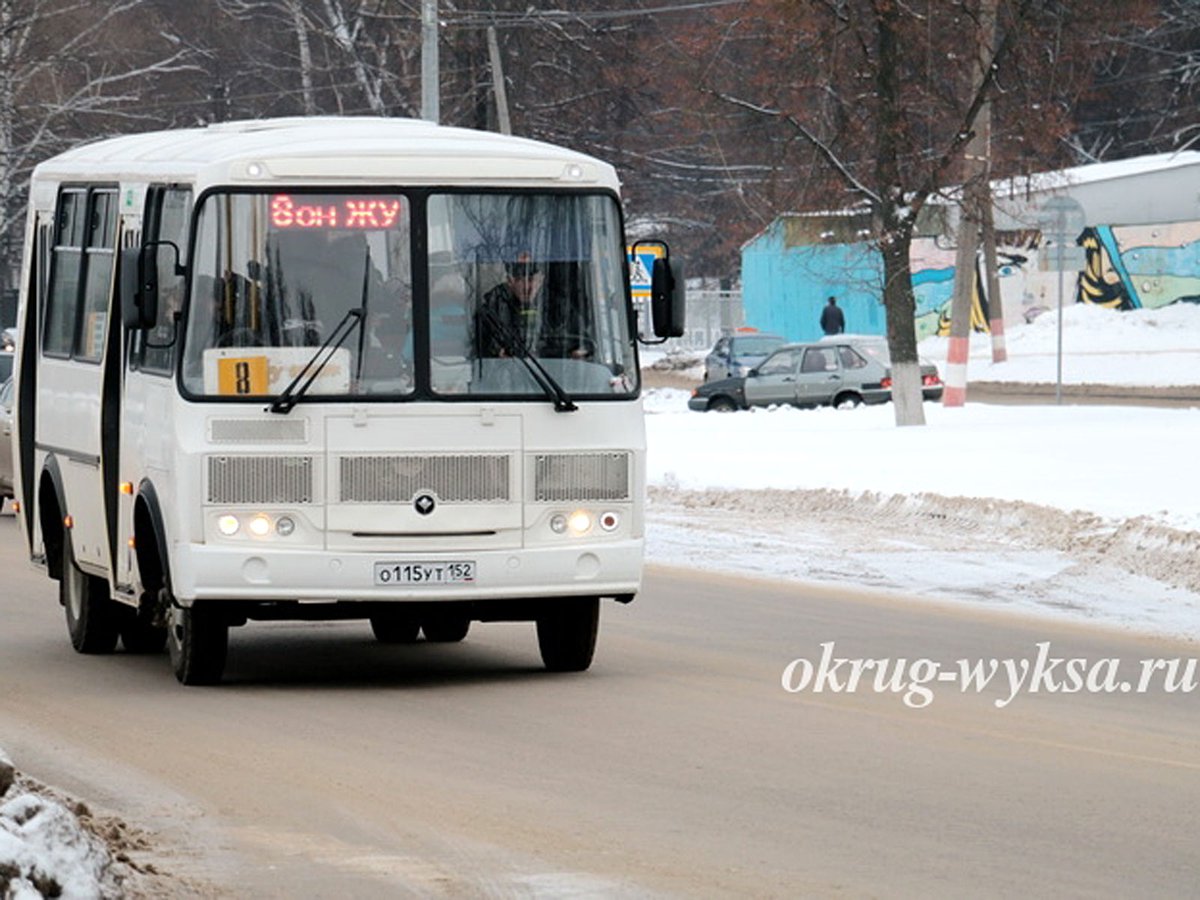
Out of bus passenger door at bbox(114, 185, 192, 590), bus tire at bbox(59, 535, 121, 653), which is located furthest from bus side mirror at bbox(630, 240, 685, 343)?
bus tire at bbox(59, 535, 121, 653)

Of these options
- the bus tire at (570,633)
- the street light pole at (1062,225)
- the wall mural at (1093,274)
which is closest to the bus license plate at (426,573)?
the bus tire at (570,633)

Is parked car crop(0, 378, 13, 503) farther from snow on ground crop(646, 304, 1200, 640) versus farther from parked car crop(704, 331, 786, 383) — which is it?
parked car crop(704, 331, 786, 383)

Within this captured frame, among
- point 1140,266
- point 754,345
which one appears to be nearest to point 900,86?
point 754,345

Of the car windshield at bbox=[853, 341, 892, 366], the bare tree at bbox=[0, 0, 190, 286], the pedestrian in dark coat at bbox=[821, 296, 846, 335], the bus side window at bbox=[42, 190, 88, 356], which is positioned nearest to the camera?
the bus side window at bbox=[42, 190, 88, 356]

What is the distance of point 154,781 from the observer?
954cm

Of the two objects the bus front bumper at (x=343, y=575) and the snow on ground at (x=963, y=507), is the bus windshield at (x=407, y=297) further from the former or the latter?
the snow on ground at (x=963, y=507)

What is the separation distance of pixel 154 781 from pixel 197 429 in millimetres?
2983

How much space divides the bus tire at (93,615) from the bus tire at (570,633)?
2.57 meters

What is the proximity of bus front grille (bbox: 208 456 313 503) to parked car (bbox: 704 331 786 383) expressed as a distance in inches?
1544

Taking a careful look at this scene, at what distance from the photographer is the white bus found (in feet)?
40.1

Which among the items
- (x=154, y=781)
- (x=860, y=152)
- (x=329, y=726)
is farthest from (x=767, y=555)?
(x=860, y=152)

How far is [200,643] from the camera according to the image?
1254cm

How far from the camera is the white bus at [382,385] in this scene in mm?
12227

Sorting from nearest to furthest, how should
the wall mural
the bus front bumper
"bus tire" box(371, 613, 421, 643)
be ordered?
1. the bus front bumper
2. "bus tire" box(371, 613, 421, 643)
3. the wall mural
